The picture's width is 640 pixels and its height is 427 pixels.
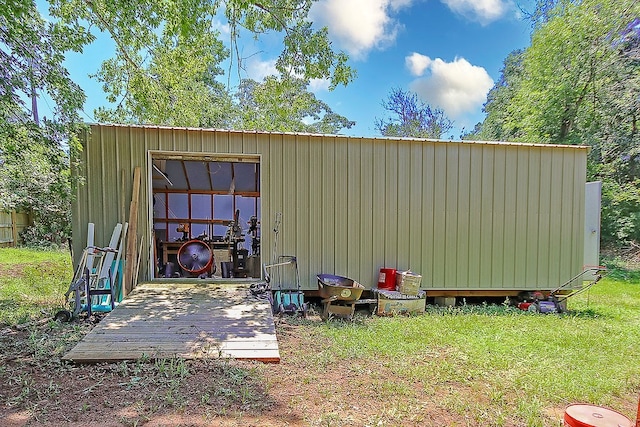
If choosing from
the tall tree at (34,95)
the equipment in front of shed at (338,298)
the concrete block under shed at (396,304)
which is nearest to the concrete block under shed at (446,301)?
the concrete block under shed at (396,304)

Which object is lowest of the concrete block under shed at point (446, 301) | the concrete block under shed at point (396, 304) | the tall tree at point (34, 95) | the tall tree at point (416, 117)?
the concrete block under shed at point (446, 301)

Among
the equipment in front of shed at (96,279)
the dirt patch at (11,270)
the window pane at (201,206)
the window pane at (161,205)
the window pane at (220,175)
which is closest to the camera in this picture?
the equipment in front of shed at (96,279)

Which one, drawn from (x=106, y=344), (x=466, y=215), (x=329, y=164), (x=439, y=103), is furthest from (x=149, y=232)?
(x=439, y=103)

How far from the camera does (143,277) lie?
5.27m

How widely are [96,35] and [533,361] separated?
7292 millimetres

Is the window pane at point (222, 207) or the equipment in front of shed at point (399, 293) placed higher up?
the window pane at point (222, 207)

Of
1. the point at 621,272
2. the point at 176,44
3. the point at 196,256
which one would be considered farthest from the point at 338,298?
the point at 621,272

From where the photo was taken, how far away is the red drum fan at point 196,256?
610 cm

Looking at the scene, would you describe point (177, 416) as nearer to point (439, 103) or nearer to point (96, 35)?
point (96, 35)

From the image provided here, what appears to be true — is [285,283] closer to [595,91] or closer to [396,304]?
[396,304]

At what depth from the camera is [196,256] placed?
6.13 meters

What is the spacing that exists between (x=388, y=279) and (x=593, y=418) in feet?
12.7

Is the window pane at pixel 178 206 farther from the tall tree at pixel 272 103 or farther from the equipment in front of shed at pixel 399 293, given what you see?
the equipment in front of shed at pixel 399 293

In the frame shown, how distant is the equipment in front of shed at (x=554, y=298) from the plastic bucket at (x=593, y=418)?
4478 millimetres
